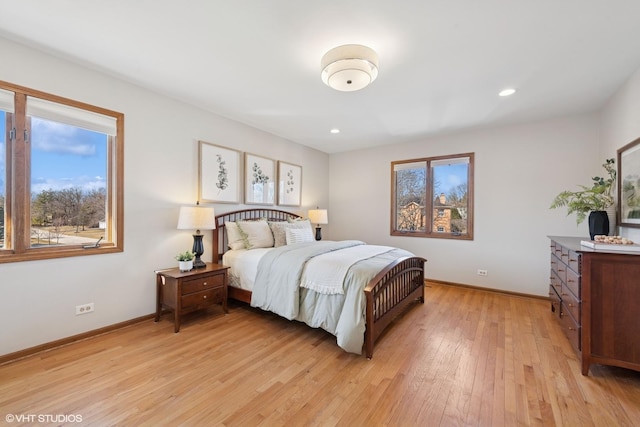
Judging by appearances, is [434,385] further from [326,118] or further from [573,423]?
[326,118]

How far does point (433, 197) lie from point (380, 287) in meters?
2.87

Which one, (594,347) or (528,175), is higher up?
(528,175)

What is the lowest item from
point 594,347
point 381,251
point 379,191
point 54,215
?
point 594,347

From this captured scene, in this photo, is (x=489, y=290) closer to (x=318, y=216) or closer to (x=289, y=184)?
(x=318, y=216)

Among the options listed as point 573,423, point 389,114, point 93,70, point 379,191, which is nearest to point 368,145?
point 379,191

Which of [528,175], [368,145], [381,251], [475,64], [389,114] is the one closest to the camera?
[475,64]

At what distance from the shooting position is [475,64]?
2.41 meters

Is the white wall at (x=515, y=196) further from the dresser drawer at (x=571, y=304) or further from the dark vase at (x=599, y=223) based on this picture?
the dresser drawer at (x=571, y=304)

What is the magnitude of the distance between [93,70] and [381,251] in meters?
3.66

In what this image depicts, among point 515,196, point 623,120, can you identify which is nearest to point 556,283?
point 515,196

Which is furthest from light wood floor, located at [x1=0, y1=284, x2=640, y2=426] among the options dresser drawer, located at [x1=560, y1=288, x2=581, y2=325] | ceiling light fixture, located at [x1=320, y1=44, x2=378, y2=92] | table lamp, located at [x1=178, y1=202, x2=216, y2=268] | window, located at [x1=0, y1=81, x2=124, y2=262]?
ceiling light fixture, located at [x1=320, y1=44, x2=378, y2=92]

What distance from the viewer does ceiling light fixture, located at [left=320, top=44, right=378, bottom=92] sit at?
209 centimetres

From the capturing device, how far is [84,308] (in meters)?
2.53

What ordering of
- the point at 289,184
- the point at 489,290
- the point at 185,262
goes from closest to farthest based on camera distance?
the point at 185,262, the point at 489,290, the point at 289,184
